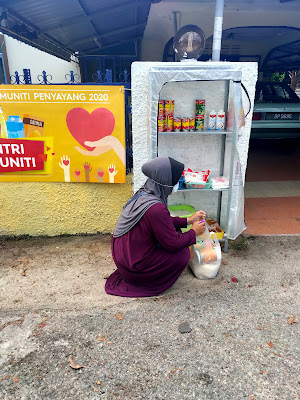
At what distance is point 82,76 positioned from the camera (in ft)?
35.9

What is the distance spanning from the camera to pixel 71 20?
596 cm

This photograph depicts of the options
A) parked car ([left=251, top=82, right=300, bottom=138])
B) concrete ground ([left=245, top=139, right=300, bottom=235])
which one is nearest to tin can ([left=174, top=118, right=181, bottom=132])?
concrete ground ([left=245, top=139, right=300, bottom=235])

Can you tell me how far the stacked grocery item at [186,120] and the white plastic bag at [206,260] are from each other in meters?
1.31

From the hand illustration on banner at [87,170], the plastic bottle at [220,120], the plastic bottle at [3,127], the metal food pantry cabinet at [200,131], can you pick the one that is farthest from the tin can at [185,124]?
the plastic bottle at [3,127]

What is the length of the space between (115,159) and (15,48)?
332 centimetres

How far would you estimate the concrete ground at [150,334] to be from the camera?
2.02 meters

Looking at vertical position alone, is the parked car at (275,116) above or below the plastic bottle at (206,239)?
above

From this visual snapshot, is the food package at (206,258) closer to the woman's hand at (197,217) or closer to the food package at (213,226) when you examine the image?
the woman's hand at (197,217)

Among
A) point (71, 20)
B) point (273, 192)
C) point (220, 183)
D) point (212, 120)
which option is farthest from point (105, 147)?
point (71, 20)

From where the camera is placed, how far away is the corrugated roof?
495 cm

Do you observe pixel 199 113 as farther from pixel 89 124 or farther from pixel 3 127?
pixel 3 127

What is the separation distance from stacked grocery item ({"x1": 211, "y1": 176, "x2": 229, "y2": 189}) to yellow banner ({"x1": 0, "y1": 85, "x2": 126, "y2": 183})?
1.13 meters

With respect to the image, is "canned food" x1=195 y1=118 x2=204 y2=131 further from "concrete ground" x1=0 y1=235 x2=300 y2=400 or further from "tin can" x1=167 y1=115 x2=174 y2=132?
"concrete ground" x1=0 y1=235 x2=300 y2=400

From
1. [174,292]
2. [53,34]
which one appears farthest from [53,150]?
[53,34]
